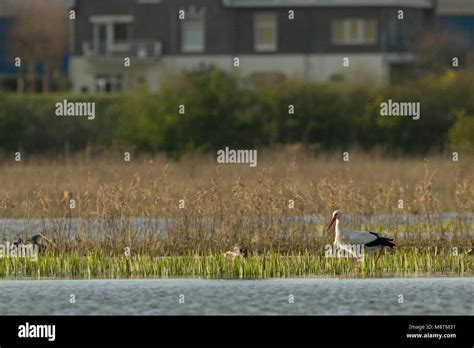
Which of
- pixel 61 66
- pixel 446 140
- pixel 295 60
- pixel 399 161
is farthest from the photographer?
pixel 61 66

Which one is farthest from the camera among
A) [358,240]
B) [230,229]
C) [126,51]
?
[126,51]

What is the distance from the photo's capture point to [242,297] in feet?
66.6

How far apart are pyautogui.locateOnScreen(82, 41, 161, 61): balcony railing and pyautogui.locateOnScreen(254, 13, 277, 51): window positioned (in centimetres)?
516

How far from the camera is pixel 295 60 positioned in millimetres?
80062

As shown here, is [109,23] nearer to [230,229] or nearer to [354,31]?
[354,31]

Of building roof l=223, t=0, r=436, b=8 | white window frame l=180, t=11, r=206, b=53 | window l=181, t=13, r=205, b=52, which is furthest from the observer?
window l=181, t=13, r=205, b=52

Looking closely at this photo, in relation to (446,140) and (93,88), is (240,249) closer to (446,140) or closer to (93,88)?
(446,140)

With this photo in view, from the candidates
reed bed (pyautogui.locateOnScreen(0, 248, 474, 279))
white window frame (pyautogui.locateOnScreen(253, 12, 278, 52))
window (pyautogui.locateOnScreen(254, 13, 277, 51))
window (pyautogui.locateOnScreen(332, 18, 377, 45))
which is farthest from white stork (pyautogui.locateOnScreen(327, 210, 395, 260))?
window (pyautogui.locateOnScreen(332, 18, 377, 45))

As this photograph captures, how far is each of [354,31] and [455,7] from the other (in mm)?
12230

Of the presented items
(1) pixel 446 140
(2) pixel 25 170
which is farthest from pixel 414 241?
(1) pixel 446 140

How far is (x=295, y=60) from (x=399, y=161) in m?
37.8

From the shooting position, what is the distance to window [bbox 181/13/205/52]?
82000 millimetres

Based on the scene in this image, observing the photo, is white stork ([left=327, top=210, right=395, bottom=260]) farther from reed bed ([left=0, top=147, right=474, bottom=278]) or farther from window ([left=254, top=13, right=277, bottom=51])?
window ([left=254, top=13, right=277, bottom=51])

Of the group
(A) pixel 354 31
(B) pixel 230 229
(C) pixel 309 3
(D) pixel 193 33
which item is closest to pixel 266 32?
(C) pixel 309 3
